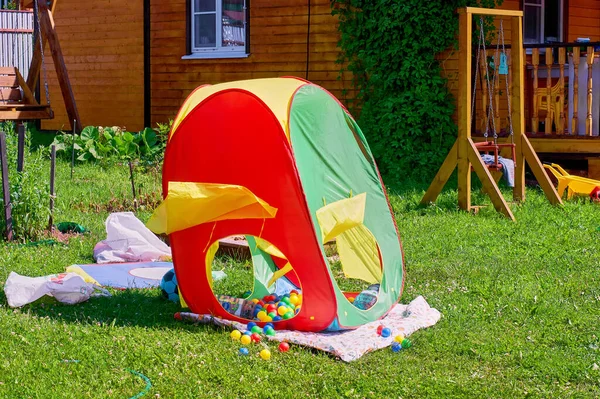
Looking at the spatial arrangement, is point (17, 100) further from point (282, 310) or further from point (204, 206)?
point (282, 310)

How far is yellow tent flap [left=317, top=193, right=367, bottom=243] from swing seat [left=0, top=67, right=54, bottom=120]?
28.0 ft

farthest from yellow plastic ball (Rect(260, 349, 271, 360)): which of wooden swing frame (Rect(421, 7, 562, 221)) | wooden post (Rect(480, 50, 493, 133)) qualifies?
wooden post (Rect(480, 50, 493, 133))

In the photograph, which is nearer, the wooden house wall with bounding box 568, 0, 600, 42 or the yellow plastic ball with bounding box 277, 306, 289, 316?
the yellow plastic ball with bounding box 277, 306, 289, 316

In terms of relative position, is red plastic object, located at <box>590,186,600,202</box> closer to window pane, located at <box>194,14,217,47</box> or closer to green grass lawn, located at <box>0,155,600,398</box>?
green grass lawn, located at <box>0,155,600,398</box>

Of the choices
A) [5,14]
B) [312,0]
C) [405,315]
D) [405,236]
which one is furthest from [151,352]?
[5,14]

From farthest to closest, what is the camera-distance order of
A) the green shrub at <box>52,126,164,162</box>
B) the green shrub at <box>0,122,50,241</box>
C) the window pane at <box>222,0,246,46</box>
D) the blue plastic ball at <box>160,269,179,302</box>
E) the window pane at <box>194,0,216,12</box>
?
the window pane at <box>194,0,216,12</box> < the window pane at <box>222,0,246,46</box> < the green shrub at <box>52,126,164,162</box> < the green shrub at <box>0,122,50,241</box> < the blue plastic ball at <box>160,269,179,302</box>

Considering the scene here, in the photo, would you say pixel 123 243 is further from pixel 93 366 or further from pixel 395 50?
pixel 395 50

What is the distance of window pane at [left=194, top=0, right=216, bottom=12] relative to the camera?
14414mm

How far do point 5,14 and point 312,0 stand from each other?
1106 centimetres

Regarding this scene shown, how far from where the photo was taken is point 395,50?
1186cm

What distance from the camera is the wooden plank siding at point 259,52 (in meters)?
13.2

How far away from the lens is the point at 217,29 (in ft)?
47.2

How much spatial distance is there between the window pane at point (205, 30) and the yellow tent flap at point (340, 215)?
9.25 meters

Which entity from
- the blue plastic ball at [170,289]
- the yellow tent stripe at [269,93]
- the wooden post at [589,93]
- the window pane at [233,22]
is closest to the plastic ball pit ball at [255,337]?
the blue plastic ball at [170,289]
